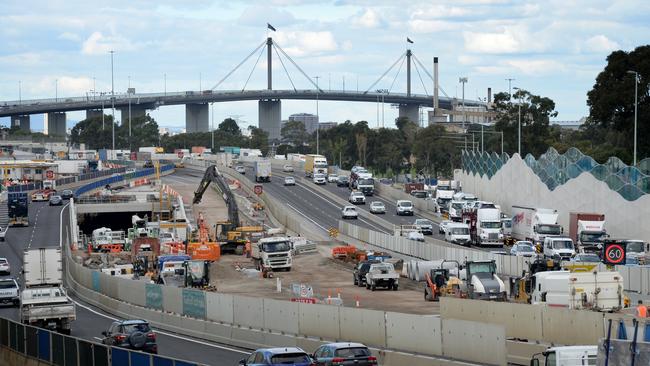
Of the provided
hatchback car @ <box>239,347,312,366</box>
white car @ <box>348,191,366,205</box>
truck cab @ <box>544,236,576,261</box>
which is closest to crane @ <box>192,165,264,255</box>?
truck cab @ <box>544,236,576,261</box>

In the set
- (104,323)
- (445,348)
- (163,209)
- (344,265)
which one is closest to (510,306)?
(445,348)

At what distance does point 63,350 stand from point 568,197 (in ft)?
228

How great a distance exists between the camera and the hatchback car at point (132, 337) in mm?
37438

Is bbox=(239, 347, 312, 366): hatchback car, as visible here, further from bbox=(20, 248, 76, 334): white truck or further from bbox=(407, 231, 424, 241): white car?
bbox=(407, 231, 424, 241): white car

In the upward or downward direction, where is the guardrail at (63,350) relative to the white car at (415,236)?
upward

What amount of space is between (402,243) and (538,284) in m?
36.9

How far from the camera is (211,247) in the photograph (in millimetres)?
82812

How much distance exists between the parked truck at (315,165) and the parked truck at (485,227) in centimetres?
6718

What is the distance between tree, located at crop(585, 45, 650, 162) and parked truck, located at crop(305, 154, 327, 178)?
4035cm

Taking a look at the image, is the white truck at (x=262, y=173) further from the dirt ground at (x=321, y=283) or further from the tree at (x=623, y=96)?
the dirt ground at (x=321, y=283)

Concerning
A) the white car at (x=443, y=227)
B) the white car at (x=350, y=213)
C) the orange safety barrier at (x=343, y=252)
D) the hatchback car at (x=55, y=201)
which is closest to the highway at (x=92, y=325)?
the orange safety barrier at (x=343, y=252)

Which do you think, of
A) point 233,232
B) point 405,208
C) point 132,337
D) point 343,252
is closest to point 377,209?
point 405,208

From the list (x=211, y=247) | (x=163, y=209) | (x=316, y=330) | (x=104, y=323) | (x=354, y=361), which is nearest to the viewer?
(x=354, y=361)

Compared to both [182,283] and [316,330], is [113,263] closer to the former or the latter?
[182,283]
